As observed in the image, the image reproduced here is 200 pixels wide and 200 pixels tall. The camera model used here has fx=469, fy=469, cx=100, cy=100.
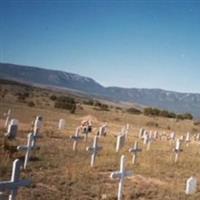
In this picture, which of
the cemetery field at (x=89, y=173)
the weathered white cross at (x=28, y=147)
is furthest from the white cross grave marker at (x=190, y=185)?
the weathered white cross at (x=28, y=147)

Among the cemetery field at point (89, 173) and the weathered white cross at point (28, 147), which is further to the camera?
the weathered white cross at point (28, 147)

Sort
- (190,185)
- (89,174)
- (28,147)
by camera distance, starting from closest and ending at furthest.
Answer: (190,185)
(89,174)
(28,147)

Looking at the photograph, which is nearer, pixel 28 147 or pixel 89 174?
pixel 89 174

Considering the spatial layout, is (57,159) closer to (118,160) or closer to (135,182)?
(118,160)

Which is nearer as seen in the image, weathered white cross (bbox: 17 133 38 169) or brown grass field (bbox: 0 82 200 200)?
brown grass field (bbox: 0 82 200 200)

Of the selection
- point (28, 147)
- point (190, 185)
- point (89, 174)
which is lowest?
point (89, 174)

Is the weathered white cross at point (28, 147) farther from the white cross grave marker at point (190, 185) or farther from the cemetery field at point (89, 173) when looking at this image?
the white cross grave marker at point (190, 185)

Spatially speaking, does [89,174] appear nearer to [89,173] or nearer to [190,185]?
[89,173]

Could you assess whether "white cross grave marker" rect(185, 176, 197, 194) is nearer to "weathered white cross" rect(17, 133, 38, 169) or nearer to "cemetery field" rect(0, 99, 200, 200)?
"cemetery field" rect(0, 99, 200, 200)

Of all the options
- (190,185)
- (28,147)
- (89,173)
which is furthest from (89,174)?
(190,185)

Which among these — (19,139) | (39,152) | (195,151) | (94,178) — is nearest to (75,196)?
(94,178)

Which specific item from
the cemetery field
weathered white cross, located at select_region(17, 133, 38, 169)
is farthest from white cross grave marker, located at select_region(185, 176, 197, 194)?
weathered white cross, located at select_region(17, 133, 38, 169)

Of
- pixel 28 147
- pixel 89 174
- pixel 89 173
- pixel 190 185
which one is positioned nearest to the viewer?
pixel 190 185

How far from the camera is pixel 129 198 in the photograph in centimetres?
1267
